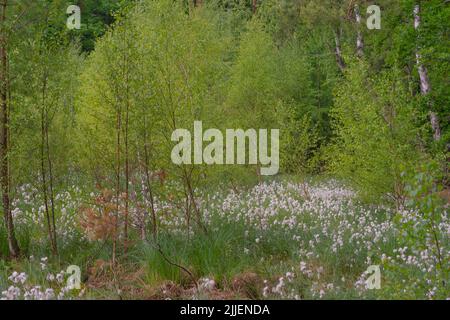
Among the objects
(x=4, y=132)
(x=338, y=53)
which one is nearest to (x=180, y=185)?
(x=4, y=132)

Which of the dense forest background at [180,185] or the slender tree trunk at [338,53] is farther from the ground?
the slender tree trunk at [338,53]

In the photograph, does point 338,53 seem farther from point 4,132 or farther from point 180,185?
point 4,132

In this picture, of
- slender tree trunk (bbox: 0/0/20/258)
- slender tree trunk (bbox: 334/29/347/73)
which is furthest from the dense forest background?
slender tree trunk (bbox: 334/29/347/73)

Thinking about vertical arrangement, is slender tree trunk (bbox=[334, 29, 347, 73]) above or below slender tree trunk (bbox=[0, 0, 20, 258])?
above

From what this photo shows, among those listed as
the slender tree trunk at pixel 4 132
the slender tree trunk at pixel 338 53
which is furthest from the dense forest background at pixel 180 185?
the slender tree trunk at pixel 338 53

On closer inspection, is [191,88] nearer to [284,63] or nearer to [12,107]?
[12,107]

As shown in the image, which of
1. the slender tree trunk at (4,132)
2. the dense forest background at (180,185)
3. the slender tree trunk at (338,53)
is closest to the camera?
the dense forest background at (180,185)

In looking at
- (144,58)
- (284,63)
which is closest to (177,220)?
(144,58)

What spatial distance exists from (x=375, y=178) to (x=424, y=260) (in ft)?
16.6

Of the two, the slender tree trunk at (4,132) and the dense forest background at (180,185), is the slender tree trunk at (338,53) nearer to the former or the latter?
the dense forest background at (180,185)

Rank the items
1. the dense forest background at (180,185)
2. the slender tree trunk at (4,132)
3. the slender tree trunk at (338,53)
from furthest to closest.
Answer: the slender tree trunk at (338,53) → the slender tree trunk at (4,132) → the dense forest background at (180,185)

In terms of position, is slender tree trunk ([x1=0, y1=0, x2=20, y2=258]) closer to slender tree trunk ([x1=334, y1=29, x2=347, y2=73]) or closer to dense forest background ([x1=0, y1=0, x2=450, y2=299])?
dense forest background ([x1=0, y1=0, x2=450, y2=299])

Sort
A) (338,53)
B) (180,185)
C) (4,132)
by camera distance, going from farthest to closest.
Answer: (338,53) < (180,185) < (4,132)

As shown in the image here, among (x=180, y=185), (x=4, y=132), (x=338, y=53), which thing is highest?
(x=338, y=53)
